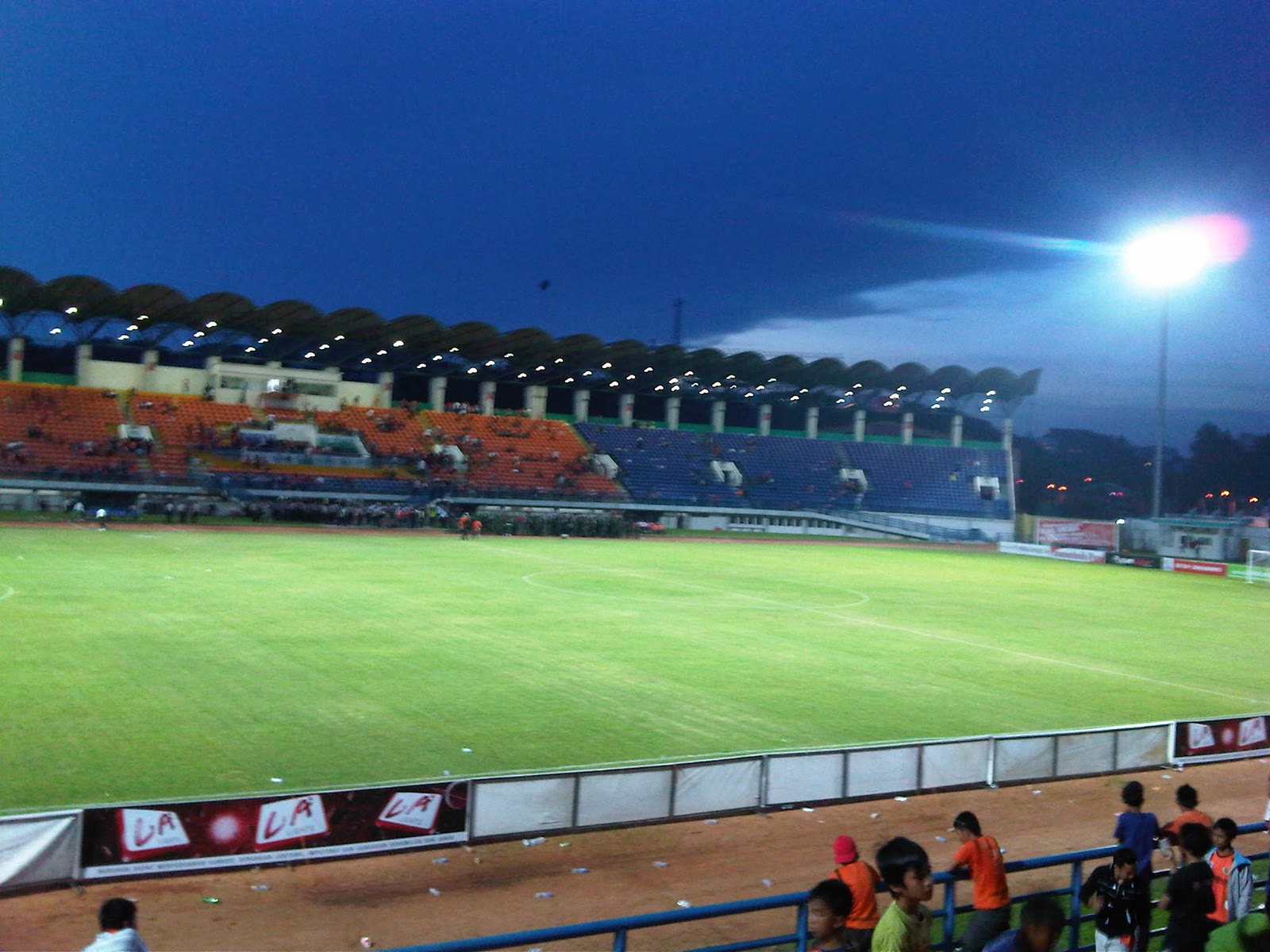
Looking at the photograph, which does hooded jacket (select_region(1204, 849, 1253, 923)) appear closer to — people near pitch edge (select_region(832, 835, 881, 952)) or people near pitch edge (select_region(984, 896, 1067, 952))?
people near pitch edge (select_region(832, 835, 881, 952))

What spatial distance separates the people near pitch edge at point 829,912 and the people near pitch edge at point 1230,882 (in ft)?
10.1

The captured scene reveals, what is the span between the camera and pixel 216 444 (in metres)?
59.3

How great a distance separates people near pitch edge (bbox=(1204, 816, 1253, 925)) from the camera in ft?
23.4

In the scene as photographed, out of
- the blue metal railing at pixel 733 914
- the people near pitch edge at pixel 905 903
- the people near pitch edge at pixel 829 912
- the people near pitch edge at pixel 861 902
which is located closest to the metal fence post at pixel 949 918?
the blue metal railing at pixel 733 914

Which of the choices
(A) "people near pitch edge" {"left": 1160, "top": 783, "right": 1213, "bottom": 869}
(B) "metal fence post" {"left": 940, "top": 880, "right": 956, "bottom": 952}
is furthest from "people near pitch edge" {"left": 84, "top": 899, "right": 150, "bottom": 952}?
(A) "people near pitch edge" {"left": 1160, "top": 783, "right": 1213, "bottom": 869}

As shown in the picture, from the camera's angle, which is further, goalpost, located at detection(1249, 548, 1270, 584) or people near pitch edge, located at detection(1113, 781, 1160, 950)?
goalpost, located at detection(1249, 548, 1270, 584)

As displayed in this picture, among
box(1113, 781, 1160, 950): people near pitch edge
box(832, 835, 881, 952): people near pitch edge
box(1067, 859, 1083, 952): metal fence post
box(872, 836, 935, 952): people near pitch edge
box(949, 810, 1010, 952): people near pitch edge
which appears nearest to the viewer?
box(872, 836, 935, 952): people near pitch edge

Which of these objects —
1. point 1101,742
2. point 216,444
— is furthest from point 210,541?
point 1101,742

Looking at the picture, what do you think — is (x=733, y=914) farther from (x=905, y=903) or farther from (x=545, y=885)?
(x=545, y=885)

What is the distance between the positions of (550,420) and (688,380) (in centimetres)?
1172

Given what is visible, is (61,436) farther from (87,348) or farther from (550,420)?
(550,420)

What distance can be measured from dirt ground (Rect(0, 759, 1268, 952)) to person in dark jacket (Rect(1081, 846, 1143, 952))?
129 inches

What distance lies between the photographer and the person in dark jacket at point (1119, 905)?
6699 millimetres

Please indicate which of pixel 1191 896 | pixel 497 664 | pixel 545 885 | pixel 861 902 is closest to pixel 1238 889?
pixel 1191 896
